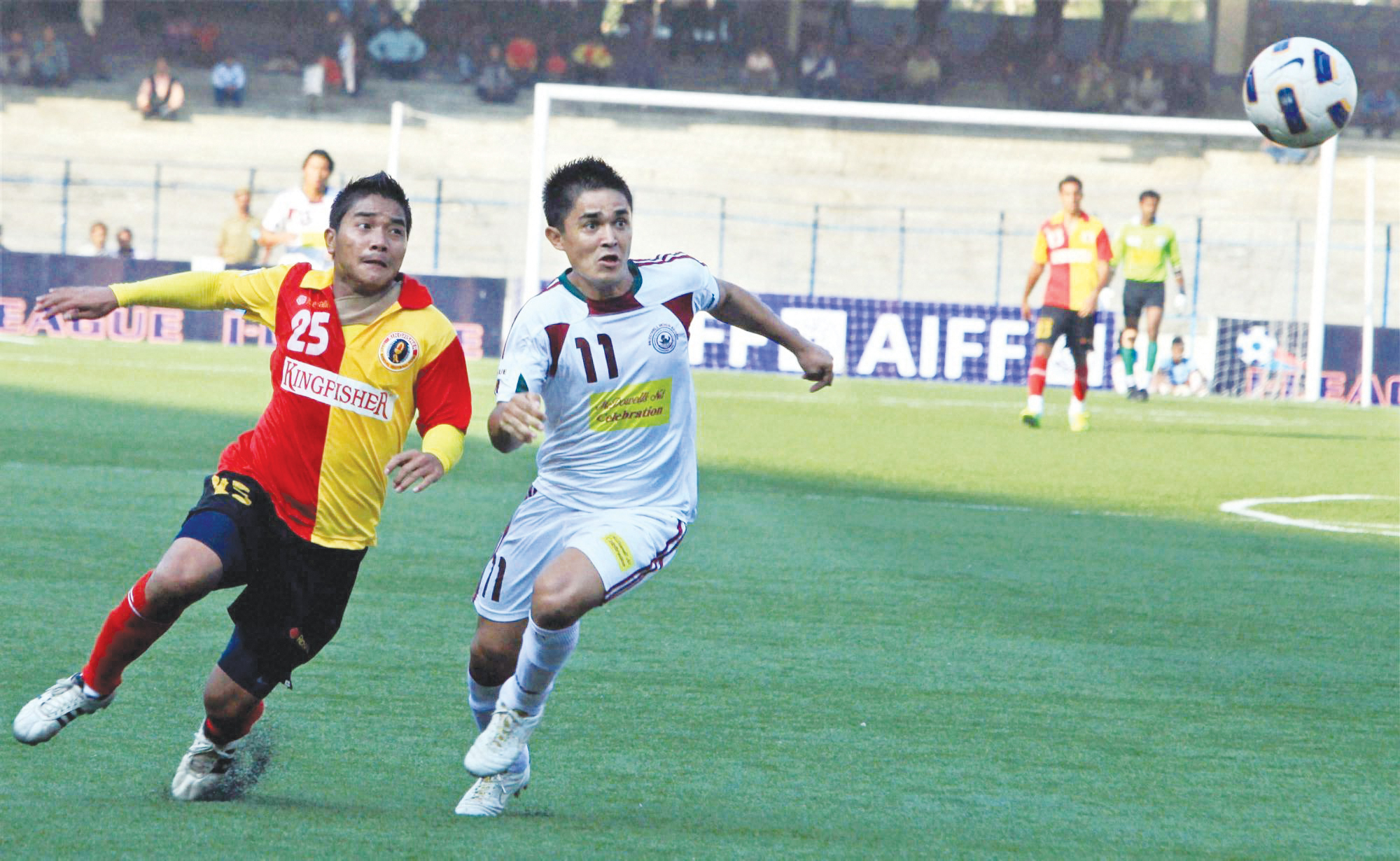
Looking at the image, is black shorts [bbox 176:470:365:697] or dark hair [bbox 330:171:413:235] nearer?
black shorts [bbox 176:470:365:697]

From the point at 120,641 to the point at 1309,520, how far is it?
8.24 meters

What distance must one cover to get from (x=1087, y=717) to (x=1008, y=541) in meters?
3.91

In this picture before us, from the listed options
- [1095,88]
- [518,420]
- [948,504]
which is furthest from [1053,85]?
[518,420]

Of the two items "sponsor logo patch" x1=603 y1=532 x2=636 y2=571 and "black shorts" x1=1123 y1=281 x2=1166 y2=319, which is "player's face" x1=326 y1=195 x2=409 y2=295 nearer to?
"sponsor logo patch" x1=603 y1=532 x2=636 y2=571

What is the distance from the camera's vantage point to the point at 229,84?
3334cm

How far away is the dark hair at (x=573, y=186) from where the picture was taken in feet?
15.3

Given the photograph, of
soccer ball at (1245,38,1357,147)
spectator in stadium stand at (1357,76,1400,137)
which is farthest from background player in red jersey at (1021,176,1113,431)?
spectator in stadium stand at (1357,76,1400,137)

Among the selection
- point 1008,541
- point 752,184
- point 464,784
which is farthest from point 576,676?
point 752,184

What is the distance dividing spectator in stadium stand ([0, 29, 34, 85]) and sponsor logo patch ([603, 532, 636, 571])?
106 ft

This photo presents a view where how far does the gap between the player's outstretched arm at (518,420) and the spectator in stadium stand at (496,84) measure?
30.5 meters

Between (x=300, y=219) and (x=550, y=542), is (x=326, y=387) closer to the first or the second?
(x=550, y=542)

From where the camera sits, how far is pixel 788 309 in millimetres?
24031

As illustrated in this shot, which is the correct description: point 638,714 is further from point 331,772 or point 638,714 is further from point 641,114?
point 641,114

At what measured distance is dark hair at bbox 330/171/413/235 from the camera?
14.8 feet
